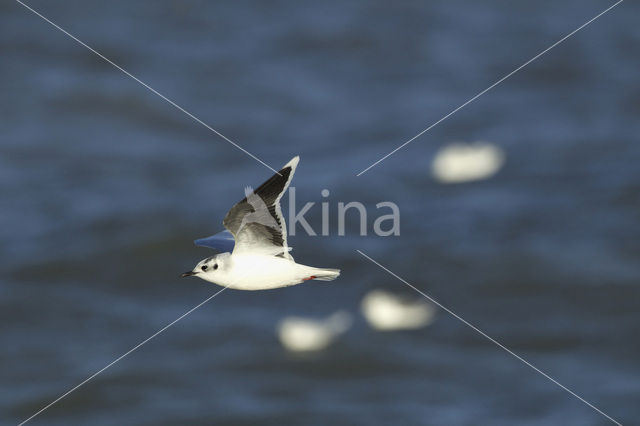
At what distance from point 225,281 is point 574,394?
18817mm

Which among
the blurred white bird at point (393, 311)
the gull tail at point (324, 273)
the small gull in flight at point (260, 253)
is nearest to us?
the small gull in flight at point (260, 253)

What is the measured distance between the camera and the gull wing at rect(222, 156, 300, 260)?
5082 mm

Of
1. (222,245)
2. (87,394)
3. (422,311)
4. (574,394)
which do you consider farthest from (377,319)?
(222,245)

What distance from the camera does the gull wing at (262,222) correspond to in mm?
5082

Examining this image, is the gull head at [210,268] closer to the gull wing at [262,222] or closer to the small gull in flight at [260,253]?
the small gull in flight at [260,253]

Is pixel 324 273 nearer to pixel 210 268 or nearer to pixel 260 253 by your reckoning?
pixel 260 253

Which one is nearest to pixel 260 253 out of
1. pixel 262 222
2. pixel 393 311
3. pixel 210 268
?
pixel 262 222

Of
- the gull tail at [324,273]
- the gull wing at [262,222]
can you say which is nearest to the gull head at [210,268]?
the gull wing at [262,222]

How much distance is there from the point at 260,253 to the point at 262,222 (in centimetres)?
16

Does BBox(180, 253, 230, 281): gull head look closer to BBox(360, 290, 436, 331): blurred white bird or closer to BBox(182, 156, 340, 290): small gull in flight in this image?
BBox(182, 156, 340, 290): small gull in flight

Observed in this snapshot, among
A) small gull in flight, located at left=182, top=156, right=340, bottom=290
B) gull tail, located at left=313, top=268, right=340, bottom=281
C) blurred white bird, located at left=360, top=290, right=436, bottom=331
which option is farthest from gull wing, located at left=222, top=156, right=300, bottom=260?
blurred white bird, located at left=360, top=290, right=436, bottom=331

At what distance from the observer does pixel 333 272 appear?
5.11m

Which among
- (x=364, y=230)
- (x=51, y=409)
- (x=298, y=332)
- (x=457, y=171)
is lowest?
(x=51, y=409)

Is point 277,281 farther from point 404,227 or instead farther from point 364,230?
point 404,227
